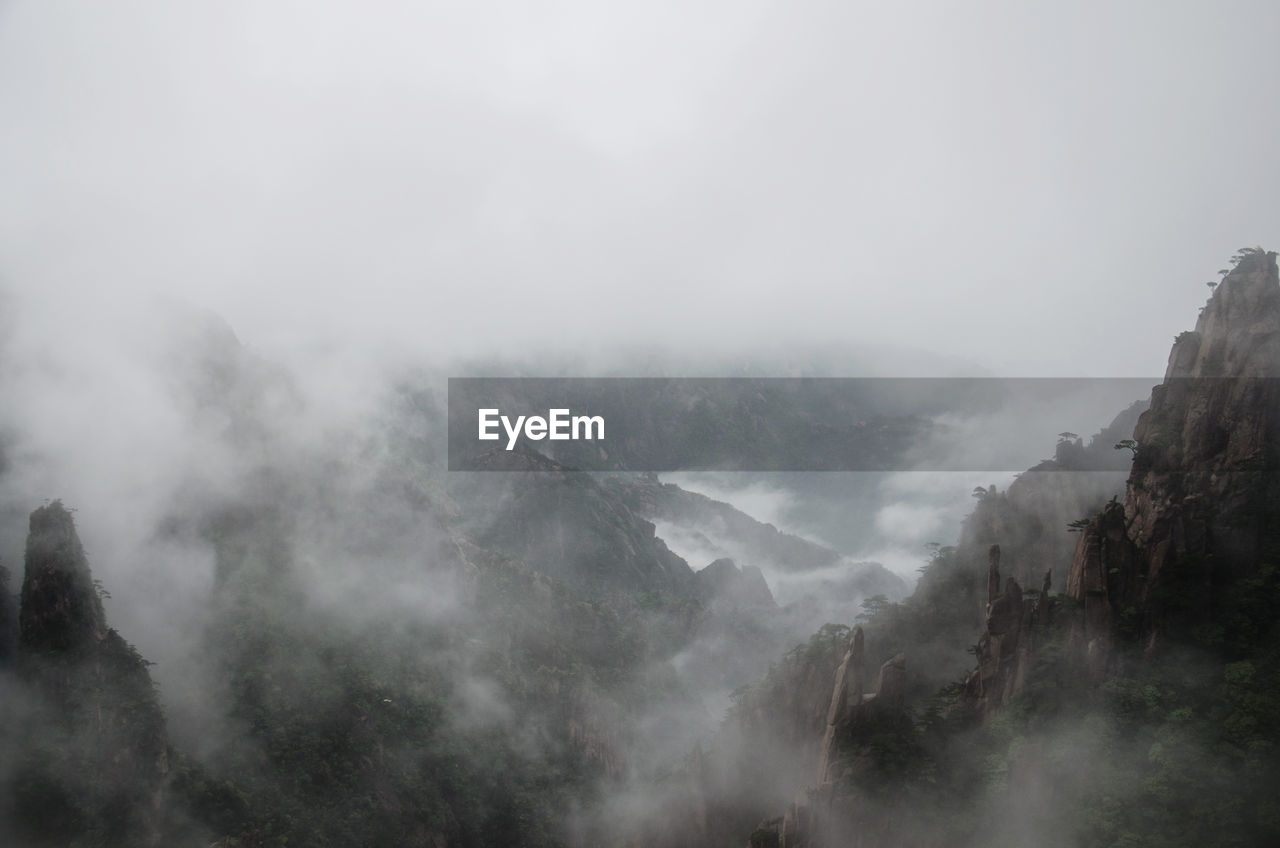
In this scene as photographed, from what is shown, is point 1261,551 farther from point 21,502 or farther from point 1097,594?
point 21,502

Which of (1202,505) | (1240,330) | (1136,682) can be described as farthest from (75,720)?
(1240,330)

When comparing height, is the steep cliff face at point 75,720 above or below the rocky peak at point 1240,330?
below

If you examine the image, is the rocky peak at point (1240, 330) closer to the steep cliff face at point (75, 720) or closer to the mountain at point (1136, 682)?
the mountain at point (1136, 682)

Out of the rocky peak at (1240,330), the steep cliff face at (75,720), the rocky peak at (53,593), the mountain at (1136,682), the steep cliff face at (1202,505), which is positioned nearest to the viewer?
the mountain at (1136,682)

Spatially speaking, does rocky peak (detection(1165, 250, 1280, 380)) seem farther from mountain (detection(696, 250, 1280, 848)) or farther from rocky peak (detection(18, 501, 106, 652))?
rocky peak (detection(18, 501, 106, 652))

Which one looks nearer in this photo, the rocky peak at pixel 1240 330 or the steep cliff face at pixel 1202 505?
the steep cliff face at pixel 1202 505

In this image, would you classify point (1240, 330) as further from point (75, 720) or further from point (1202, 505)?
point (75, 720)

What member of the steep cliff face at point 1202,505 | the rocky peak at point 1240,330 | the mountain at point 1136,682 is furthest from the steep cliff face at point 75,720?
the rocky peak at point 1240,330
